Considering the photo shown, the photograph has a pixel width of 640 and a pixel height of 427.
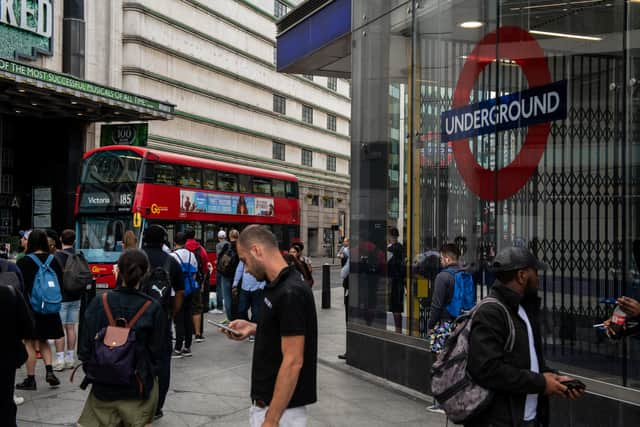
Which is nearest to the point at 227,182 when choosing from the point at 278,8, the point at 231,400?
the point at 231,400

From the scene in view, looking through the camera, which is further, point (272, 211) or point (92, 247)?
point (272, 211)

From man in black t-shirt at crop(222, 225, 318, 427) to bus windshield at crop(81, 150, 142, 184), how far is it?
16.0m

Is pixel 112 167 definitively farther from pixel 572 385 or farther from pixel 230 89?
pixel 230 89

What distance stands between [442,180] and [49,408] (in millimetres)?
4732

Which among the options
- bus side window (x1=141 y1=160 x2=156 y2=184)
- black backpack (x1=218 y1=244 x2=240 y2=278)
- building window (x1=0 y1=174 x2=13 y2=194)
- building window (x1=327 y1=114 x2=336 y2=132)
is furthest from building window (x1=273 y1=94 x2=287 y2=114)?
black backpack (x1=218 y1=244 x2=240 y2=278)

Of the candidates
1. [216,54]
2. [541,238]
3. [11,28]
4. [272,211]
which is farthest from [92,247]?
[216,54]

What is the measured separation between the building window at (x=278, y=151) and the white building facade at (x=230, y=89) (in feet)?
0.23

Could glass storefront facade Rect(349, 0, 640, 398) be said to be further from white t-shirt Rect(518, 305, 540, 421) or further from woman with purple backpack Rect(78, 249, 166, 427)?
woman with purple backpack Rect(78, 249, 166, 427)

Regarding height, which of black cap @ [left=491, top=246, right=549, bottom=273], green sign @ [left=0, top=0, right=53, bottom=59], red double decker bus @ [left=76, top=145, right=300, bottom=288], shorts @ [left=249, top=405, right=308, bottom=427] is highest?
green sign @ [left=0, top=0, right=53, bottom=59]

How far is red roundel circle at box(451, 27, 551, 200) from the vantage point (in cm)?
653

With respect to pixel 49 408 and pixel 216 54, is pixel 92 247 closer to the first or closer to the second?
pixel 49 408

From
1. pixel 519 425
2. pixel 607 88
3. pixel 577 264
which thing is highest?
pixel 607 88

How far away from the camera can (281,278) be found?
331 centimetres

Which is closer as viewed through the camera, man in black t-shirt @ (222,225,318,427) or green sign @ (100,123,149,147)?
man in black t-shirt @ (222,225,318,427)
